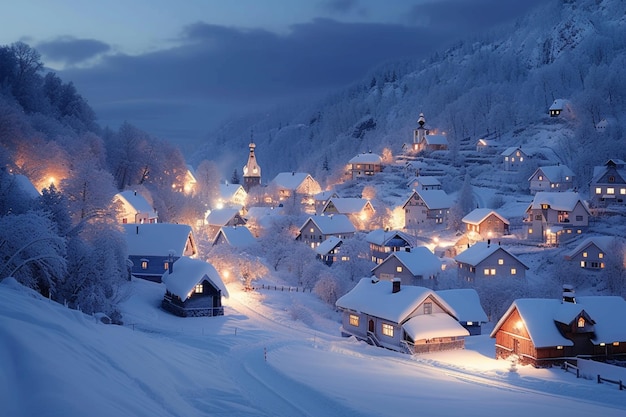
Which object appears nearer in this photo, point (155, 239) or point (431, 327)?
point (431, 327)

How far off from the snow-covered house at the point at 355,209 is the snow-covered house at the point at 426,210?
5.78 m

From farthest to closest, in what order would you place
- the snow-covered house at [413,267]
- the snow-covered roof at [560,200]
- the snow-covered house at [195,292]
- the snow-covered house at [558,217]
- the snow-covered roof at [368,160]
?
the snow-covered roof at [368,160], the snow-covered roof at [560,200], the snow-covered house at [558,217], the snow-covered house at [413,267], the snow-covered house at [195,292]

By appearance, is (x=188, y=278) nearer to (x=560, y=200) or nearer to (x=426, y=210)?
(x=560, y=200)

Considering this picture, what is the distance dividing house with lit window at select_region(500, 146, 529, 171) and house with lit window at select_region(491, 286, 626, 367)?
65.0 m

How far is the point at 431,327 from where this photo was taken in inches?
1297

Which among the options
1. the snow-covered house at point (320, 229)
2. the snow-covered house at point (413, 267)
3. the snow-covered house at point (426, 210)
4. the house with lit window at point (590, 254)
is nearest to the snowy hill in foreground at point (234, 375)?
the snow-covered house at point (413, 267)

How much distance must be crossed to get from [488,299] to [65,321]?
42.6m

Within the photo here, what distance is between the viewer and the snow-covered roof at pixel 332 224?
244 feet

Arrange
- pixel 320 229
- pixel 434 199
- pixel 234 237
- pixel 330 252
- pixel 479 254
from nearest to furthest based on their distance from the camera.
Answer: pixel 479 254 → pixel 330 252 → pixel 234 237 → pixel 320 229 → pixel 434 199

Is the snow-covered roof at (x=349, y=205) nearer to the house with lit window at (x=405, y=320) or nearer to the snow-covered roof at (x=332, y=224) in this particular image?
the snow-covered roof at (x=332, y=224)

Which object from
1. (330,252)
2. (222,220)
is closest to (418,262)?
(330,252)

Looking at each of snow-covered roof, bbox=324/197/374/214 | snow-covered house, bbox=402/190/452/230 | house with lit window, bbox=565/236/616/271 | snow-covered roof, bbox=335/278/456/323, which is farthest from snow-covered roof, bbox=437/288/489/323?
snow-covered roof, bbox=324/197/374/214

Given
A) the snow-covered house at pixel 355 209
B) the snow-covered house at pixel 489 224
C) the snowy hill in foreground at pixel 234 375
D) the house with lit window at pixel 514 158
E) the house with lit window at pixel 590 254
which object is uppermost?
the house with lit window at pixel 514 158

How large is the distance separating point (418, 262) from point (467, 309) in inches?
535
